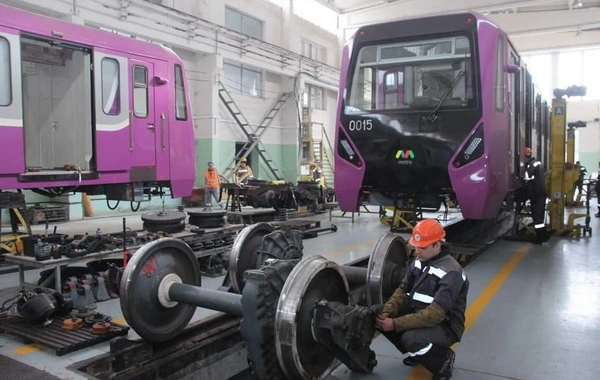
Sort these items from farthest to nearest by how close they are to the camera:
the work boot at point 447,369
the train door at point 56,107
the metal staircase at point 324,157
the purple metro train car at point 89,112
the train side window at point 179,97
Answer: the metal staircase at point 324,157
the train side window at point 179,97
the train door at point 56,107
the purple metro train car at point 89,112
the work boot at point 447,369

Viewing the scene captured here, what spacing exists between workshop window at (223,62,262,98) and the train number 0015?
12193mm

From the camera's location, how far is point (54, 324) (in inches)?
162

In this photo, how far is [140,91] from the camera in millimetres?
7320

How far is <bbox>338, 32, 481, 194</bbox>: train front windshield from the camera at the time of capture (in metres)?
6.22

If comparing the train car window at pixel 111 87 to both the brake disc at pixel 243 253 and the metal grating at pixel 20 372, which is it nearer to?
the brake disc at pixel 243 253

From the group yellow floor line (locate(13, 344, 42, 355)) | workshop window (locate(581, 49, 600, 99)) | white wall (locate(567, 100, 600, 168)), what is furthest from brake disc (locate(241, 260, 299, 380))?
workshop window (locate(581, 49, 600, 99))

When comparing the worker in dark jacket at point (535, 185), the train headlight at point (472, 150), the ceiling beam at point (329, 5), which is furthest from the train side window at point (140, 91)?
the ceiling beam at point (329, 5)

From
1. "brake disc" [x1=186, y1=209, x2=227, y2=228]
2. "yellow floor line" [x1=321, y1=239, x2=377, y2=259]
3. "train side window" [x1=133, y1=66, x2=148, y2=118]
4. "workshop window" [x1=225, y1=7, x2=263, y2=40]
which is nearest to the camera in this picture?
"brake disc" [x1=186, y1=209, x2=227, y2=228]

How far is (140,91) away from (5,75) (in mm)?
1854

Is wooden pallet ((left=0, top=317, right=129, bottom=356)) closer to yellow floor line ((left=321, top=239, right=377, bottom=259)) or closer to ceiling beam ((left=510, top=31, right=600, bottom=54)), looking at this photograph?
yellow floor line ((left=321, top=239, right=377, bottom=259))

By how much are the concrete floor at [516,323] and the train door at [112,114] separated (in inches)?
72.9

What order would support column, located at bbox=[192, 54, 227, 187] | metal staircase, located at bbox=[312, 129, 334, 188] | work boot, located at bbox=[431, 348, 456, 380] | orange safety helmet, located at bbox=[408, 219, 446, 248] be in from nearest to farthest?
orange safety helmet, located at bbox=[408, 219, 446, 248]
work boot, located at bbox=[431, 348, 456, 380]
support column, located at bbox=[192, 54, 227, 187]
metal staircase, located at bbox=[312, 129, 334, 188]

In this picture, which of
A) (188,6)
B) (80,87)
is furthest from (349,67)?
(188,6)

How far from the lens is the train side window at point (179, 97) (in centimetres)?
793
